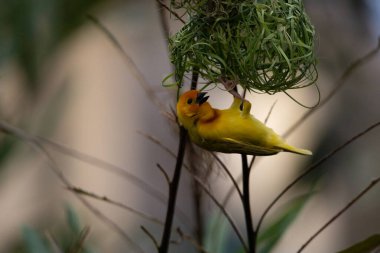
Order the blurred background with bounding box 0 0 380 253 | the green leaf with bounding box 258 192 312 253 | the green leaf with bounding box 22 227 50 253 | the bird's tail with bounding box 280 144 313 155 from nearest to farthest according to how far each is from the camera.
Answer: the bird's tail with bounding box 280 144 313 155, the green leaf with bounding box 258 192 312 253, the green leaf with bounding box 22 227 50 253, the blurred background with bounding box 0 0 380 253

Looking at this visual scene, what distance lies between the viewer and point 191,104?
732 mm

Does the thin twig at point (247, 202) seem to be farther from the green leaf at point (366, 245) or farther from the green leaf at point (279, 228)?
the green leaf at point (279, 228)

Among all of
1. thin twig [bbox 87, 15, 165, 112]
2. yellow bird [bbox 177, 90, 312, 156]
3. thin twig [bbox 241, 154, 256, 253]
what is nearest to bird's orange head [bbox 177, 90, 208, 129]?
yellow bird [bbox 177, 90, 312, 156]

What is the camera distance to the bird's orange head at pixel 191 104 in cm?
73

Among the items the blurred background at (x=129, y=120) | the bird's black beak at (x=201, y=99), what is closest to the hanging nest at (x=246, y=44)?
the bird's black beak at (x=201, y=99)

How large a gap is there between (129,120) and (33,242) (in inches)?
75.8

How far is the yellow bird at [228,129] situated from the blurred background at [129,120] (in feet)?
1.18

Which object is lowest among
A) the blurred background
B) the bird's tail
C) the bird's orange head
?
the blurred background

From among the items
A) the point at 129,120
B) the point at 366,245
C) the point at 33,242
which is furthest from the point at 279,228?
the point at 129,120

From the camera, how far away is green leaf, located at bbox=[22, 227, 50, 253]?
1.37 m

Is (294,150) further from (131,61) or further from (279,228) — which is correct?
(279,228)

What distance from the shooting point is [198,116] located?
2.42 ft

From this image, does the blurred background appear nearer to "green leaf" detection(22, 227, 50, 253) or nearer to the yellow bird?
"green leaf" detection(22, 227, 50, 253)

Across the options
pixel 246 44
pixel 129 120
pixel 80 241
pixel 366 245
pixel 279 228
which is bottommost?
pixel 129 120
